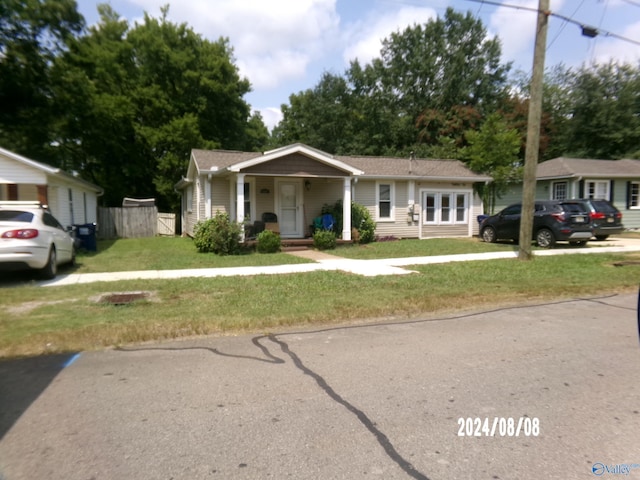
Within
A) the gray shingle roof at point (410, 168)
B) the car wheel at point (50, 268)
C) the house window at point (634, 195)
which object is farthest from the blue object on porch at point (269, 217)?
the house window at point (634, 195)

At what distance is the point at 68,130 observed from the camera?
97.3 ft

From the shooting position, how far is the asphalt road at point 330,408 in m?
2.96

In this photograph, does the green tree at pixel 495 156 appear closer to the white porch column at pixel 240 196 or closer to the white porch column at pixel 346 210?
the white porch column at pixel 346 210

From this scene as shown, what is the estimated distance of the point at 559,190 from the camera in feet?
83.6

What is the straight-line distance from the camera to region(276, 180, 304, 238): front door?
1877 cm

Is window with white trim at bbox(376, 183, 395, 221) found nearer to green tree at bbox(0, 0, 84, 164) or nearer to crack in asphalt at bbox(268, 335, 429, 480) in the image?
crack in asphalt at bbox(268, 335, 429, 480)

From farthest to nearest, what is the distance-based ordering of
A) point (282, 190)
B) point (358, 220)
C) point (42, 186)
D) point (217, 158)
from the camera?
1. point (217, 158)
2. point (282, 190)
3. point (358, 220)
4. point (42, 186)

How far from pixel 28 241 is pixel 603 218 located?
1973cm

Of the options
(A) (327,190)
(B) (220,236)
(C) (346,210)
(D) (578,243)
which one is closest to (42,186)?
(B) (220,236)

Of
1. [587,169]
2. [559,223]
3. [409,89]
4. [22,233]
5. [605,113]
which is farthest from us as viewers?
[409,89]

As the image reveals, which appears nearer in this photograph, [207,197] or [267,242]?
[267,242]

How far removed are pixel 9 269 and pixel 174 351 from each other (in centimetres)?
605

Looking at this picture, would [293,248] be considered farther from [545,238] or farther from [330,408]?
[330,408]

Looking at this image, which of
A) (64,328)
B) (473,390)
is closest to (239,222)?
(64,328)
